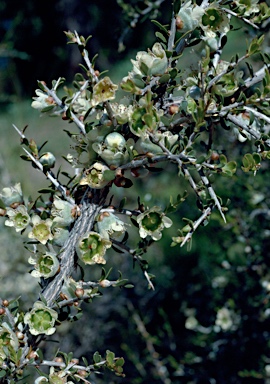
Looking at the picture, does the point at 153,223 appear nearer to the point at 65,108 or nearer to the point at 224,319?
the point at 65,108

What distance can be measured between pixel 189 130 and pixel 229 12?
0.18 meters

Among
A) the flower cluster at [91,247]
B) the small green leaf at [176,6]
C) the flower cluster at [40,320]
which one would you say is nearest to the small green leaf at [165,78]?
the small green leaf at [176,6]

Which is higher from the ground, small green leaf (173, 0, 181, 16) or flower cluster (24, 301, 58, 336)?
small green leaf (173, 0, 181, 16)

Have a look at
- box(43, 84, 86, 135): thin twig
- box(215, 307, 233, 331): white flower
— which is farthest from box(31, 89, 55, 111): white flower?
box(215, 307, 233, 331): white flower

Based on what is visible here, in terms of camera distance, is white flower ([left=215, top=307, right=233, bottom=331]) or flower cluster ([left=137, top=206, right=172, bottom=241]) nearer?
flower cluster ([left=137, top=206, right=172, bottom=241])

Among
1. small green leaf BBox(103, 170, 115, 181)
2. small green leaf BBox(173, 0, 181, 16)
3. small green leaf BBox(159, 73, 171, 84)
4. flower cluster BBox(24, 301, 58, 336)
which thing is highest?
small green leaf BBox(173, 0, 181, 16)

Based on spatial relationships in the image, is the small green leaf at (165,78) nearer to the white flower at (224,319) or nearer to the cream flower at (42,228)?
the cream flower at (42,228)

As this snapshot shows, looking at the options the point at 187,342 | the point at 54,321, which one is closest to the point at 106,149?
the point at 54,321

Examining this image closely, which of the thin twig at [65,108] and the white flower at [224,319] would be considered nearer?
the thin twig at [65,108]

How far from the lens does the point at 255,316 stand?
145 centimetres

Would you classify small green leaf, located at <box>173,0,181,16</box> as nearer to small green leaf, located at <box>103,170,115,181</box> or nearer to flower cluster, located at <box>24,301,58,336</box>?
small green leaf, located at <box>103,170,115,181</box>

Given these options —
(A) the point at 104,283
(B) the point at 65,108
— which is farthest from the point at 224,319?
(B) the point at 65,108

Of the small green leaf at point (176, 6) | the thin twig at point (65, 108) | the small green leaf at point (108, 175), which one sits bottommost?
the small green leaf at point (108, 175)

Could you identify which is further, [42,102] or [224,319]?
[224,319]
